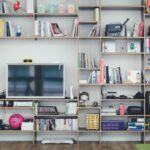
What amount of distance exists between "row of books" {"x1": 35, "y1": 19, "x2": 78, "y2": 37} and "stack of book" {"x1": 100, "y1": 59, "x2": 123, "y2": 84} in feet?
2.49

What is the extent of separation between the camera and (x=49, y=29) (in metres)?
6.11

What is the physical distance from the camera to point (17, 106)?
5980 millimetres

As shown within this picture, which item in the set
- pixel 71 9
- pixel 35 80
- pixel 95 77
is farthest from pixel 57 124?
pixel 71 9

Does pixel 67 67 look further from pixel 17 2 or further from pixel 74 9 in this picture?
pixel 17 2

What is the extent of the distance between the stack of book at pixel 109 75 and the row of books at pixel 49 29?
76cm

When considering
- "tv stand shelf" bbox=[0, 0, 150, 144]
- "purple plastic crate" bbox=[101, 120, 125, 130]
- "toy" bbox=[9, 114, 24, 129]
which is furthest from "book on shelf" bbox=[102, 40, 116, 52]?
"toy" bbox=[9, 114, 24, 129]

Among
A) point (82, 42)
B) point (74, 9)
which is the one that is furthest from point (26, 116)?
point (74, 9)

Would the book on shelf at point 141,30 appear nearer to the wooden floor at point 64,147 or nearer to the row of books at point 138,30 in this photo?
the row of books at point 138,30

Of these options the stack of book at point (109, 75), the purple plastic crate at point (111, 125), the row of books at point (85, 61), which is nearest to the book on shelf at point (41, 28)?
the row of books at point (85, 61)

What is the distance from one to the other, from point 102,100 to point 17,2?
2.32 m

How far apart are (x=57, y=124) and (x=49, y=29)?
1.71 meters

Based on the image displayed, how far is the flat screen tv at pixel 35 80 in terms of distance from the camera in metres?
6.05

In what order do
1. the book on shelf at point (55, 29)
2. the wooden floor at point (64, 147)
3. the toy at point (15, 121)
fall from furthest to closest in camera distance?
the book on shelf at point (55, 29), the toy at point (15, 121), the wooden floor at point (64, 147)

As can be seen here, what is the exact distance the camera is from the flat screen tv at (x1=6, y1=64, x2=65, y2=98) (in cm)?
605
